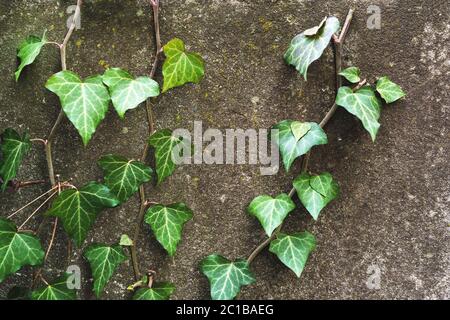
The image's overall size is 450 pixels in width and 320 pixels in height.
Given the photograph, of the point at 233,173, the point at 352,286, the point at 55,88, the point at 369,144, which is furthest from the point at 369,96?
the point at 55,88

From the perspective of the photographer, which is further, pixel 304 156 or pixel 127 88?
pixel 304 156

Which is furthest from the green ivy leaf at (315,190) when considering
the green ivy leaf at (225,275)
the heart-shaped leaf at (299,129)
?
the green ivy leaf at (225,275)

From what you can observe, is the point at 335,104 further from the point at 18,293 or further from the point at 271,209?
the point at 18,293

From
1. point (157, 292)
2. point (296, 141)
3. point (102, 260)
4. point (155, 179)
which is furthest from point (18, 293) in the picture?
point (296, 141)

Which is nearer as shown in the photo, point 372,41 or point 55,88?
point 55,88

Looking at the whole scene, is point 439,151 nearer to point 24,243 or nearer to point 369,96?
point 369,96

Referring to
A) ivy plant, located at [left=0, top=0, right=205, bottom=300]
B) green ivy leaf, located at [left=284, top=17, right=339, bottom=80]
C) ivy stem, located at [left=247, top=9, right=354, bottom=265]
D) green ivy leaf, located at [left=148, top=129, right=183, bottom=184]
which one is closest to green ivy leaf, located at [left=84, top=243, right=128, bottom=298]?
ivy plant, located at [left=0, top=0, right=205, bottom=300]

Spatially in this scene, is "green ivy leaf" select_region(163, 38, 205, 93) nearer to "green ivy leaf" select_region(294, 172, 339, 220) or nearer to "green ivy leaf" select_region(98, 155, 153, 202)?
"green ivy leaf" select_region(98, 155, 153, 202)
